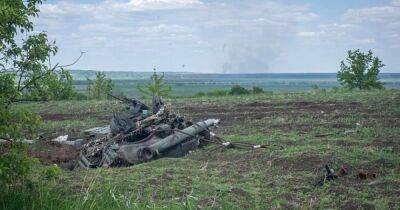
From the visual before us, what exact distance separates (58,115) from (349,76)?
30.5 metres

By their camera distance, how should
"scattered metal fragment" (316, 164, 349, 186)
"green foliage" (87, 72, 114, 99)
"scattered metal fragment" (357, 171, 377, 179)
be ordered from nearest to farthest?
"scattered metal fragment" (316, 164, 349, 186)
"scattered metal fragment" (357, 171, 377, 179)
"green foliage" (87, 72, 114, 99)

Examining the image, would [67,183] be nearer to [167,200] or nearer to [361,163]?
[167,200]

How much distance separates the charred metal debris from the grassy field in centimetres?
43

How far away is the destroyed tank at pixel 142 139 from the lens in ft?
41.9

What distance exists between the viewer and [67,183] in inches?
407

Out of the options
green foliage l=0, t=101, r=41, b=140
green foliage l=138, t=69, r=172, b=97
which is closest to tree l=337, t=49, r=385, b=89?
green foliage l=138, t=69, r=172, b=97

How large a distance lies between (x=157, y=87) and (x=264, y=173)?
18590 mm

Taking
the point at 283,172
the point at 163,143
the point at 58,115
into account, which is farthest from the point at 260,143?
the point at 58,115

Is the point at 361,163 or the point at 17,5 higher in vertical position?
the point at 17,5

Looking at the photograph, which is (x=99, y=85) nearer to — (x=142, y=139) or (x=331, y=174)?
(x=142, y=139)

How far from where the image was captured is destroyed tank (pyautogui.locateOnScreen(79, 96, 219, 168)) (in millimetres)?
12781

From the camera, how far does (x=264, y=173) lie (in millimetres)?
10672

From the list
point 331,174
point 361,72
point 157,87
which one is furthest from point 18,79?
point 361,72

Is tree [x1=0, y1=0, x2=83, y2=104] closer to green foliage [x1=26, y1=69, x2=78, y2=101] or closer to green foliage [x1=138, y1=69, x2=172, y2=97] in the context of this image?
green foliage [x1=26, y1=69, x2=78, y2=101]
